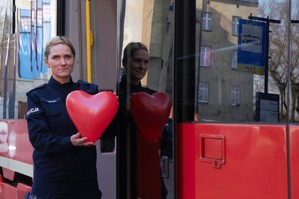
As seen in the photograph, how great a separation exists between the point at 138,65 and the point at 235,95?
0.78m

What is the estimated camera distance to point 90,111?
254 centimetres

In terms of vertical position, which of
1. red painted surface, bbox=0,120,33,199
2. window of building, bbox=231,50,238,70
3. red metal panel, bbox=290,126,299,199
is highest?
window of building, bbox=231,50,238,70

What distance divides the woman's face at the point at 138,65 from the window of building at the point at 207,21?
0.47 m

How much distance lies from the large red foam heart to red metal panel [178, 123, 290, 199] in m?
0.40

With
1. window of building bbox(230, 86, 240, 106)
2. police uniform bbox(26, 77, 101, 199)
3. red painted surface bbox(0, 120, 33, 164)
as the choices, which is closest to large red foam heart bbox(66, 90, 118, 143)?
police uniform bbox(26, 77, 101, 199)

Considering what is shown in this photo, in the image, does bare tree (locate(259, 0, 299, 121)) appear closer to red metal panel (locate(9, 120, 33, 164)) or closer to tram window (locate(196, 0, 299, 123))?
tram window (locate(196, 0, 299, 123))

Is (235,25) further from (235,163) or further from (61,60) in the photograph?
(61,60)

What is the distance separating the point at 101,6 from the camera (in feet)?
11.9

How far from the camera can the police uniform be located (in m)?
2.61

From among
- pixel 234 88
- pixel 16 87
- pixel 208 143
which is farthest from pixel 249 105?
pixel 16 87

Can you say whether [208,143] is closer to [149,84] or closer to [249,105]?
[249,105]

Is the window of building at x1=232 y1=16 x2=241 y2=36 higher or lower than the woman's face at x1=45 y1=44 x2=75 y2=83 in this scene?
higher

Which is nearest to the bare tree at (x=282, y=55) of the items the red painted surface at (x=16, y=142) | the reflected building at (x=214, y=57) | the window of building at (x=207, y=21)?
the reflected building at (x=214, y=57)

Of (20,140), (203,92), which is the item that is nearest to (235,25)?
(203,92)
